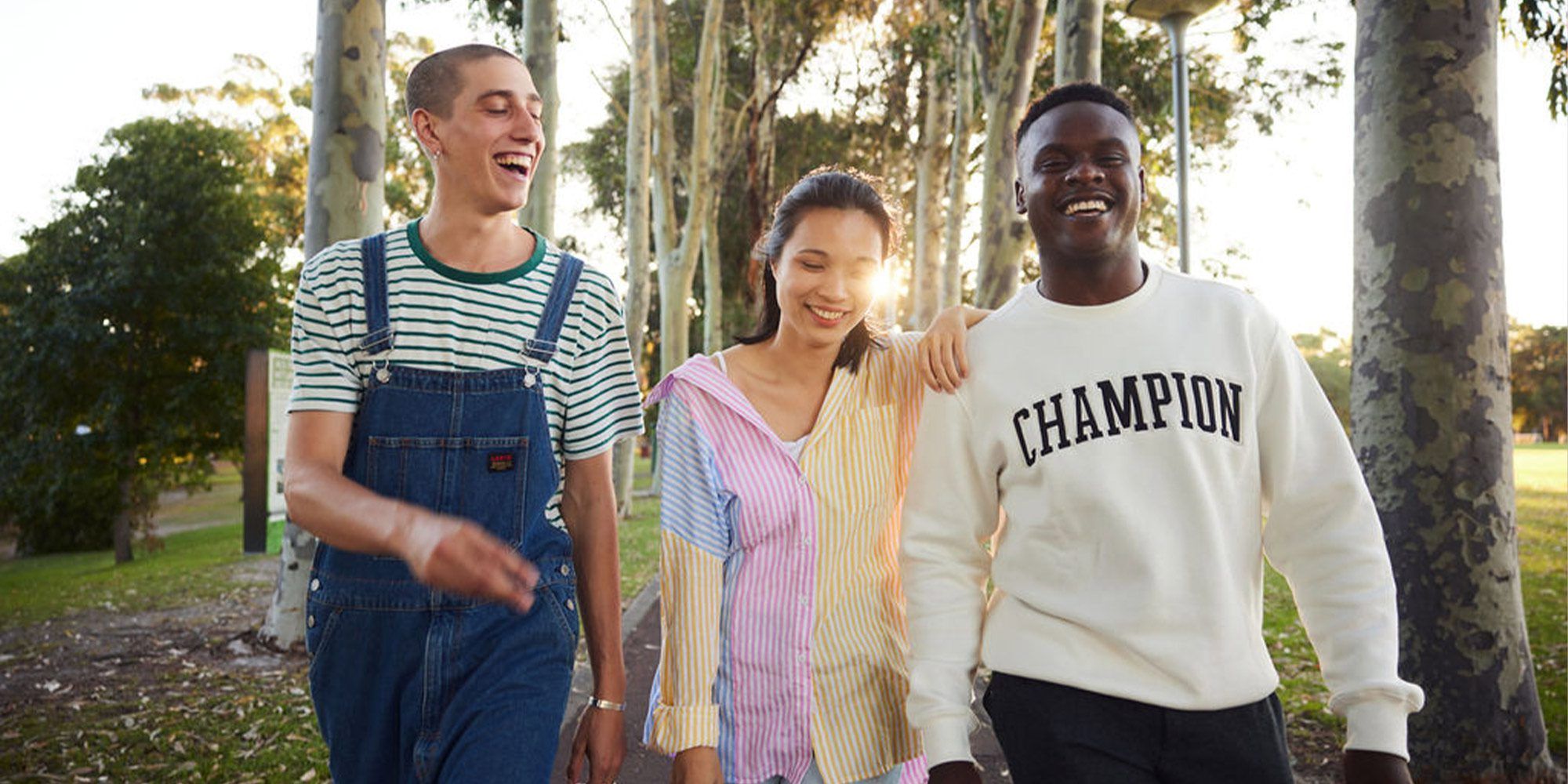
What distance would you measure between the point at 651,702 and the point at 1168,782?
1237mm

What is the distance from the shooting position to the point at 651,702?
270 centimetres

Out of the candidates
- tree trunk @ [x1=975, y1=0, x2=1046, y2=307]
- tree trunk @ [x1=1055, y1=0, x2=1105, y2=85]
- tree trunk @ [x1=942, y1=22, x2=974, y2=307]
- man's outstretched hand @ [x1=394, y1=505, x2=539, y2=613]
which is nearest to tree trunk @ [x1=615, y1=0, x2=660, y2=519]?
tree trunk @ [x1=942, y1=22, x2=974, y2=307]

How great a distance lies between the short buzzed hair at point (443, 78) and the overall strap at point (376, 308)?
37 cm

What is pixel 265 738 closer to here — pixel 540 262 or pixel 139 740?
pixel 139 740

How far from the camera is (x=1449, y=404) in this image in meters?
4.35

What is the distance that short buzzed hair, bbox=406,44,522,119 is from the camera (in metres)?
2.42

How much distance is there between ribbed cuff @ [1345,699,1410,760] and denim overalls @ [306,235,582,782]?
159cm

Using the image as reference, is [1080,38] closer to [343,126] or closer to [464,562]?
[343,126]

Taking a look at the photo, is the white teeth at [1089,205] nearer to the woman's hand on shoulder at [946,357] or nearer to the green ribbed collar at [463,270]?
the woman's hand on shoulder at [946,357]

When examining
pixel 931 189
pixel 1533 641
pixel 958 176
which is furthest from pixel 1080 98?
pixel 931 189

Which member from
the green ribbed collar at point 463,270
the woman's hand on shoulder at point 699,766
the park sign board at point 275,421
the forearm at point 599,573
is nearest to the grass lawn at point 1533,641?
the woman's hand on shoulder at point 699,766

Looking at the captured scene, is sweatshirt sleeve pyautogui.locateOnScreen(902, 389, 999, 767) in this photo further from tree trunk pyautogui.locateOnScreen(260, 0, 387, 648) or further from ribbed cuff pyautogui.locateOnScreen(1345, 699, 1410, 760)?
tree trunk pyautogui.locateOnScreen(260, 0, 387, 648)

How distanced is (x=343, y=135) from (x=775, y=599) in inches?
228

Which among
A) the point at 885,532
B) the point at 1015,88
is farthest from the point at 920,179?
the point at 885,532
